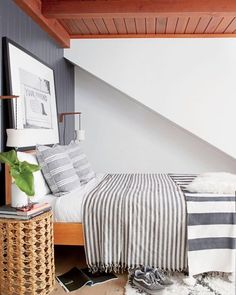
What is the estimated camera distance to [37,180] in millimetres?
2525

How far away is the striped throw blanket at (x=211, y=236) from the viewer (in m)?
2.21

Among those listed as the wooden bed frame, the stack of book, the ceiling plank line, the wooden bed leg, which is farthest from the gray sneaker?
the ceiling plank line

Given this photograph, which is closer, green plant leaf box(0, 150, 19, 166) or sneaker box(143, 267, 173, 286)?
green plant leaf box(0, 150, 19, 166)

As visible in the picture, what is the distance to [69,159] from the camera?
2.89 m

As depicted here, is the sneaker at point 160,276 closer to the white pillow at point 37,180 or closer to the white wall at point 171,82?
the white pillow at point 37,180

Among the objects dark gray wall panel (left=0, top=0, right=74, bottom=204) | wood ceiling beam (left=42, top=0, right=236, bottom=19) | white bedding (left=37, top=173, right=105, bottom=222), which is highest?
wood ceiling beam (left=42, top=0, right=236, bottom=19)

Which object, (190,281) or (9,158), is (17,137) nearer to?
(9,158)

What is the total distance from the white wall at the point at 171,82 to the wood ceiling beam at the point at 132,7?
102 centimetres

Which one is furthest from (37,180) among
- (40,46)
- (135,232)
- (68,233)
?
(40,46)

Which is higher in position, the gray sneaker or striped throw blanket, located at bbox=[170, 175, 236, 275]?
striped throw blanket, located at bbox=[170, 175, 236, 275]

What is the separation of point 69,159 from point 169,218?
3.57 ft

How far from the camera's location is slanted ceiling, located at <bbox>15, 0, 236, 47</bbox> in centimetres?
300

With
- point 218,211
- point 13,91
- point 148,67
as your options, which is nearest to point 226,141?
point 148,67

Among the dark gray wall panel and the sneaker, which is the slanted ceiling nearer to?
the dark gray wall panel
